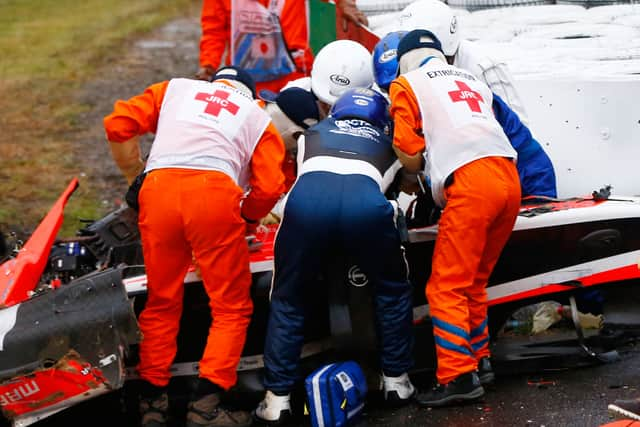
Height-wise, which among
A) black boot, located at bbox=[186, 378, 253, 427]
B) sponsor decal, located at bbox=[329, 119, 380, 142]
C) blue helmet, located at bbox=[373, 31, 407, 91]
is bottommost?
black boot, located at bbox=[186, 378, 253, 427]

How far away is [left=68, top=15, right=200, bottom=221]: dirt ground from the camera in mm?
9430

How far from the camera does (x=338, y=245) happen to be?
4.55 meters

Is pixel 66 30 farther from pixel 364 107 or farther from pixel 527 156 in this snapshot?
pixel 527 156

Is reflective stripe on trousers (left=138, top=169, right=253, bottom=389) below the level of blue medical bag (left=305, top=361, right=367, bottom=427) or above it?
above

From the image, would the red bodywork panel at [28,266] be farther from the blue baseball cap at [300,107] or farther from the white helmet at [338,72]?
the white helmet at [338,72]

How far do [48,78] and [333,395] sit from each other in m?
10.1

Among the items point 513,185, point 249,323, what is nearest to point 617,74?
point 513,185

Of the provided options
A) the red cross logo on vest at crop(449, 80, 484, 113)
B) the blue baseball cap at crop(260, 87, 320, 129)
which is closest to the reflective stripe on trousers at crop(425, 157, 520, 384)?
the red cross logo on vest at crop(449, 80, 484, 113)

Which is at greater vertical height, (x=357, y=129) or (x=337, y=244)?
(x=357, y=129)

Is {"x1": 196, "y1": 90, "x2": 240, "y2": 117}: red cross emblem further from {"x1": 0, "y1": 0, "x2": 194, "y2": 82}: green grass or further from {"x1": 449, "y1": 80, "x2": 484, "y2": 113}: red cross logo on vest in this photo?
{"x1": 0, "y1": 0, "x2": 194, "y2": 82}: green grass

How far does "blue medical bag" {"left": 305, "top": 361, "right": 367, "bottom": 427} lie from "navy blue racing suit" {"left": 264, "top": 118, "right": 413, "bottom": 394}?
16 cm

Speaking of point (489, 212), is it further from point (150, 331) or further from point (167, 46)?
point (167, 46)

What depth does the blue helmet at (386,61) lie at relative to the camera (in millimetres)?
5289

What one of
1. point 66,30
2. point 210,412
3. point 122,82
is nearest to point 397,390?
point 210,412
